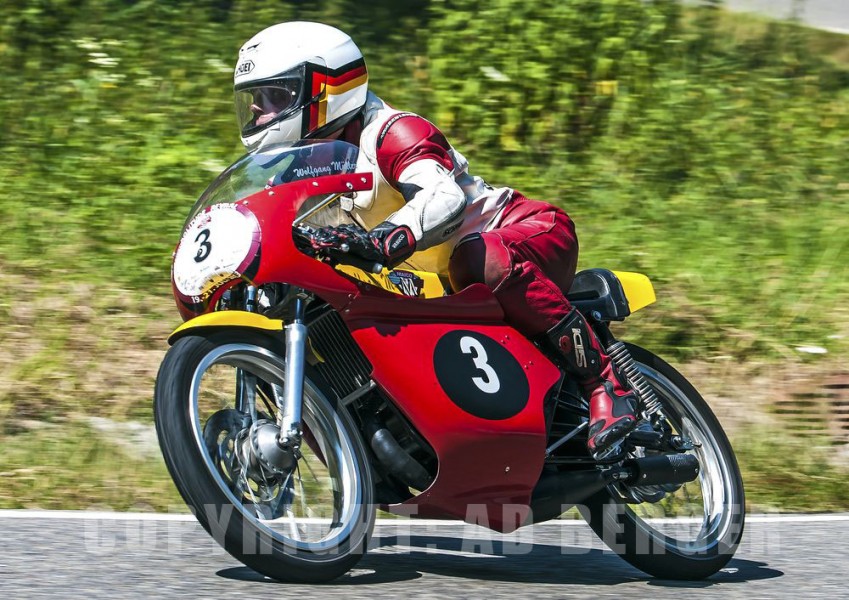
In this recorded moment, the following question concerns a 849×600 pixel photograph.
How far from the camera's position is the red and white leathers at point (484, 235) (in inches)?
165

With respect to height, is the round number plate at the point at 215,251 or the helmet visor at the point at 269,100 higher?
the helmet visor at the point at 269,100

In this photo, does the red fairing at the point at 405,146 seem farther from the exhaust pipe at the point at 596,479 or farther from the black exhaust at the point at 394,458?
the exhaust pipe at the point at 596,479

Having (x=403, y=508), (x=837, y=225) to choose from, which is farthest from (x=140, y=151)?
(x=403, y=508)

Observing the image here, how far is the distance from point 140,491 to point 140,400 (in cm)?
119

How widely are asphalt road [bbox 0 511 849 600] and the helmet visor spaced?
1.41 m

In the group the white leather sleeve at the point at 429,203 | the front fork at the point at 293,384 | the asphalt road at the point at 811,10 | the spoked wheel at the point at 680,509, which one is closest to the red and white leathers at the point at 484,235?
the white leather sleeve at the point at 429,203

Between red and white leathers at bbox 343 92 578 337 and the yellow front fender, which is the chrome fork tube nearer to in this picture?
the yellow front fender

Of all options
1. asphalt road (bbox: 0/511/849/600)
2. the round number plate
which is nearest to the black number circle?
asphalt road (bbox: 0/511/849/600)

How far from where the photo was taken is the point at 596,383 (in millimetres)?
4594

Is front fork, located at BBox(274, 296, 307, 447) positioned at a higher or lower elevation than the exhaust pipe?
higher

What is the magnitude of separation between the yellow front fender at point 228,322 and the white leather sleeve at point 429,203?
481mm

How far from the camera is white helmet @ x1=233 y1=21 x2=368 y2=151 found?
14.2 ft

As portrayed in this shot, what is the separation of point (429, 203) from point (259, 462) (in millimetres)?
927

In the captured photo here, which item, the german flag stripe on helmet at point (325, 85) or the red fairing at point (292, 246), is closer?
the red fairing at point (292, 246)
